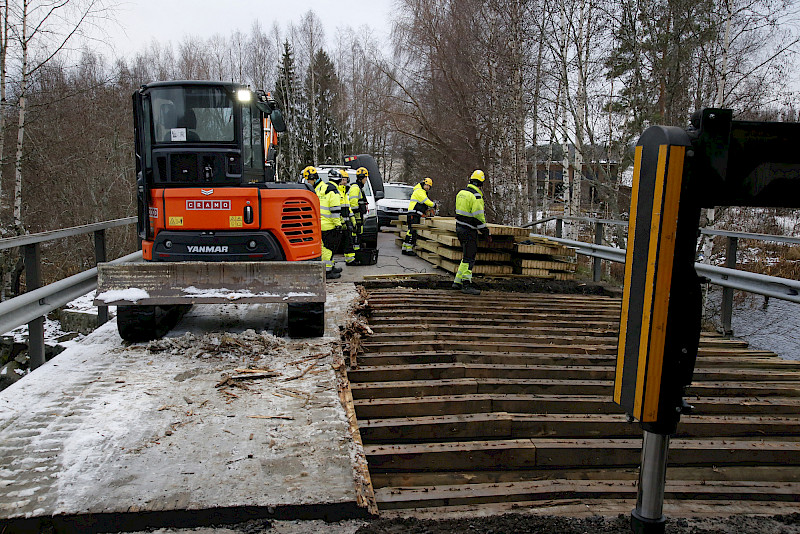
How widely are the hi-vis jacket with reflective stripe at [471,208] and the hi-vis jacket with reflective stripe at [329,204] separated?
9.27 feet

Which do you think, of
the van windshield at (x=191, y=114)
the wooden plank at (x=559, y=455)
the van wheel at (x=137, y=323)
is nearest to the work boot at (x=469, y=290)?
the van windshield at (x=191, y=114)

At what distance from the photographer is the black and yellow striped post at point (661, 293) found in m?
1.76

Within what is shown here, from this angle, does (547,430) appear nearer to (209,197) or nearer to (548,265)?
(209,197)

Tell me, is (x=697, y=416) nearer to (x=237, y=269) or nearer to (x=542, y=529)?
(x=542, y=529)

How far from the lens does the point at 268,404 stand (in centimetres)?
430

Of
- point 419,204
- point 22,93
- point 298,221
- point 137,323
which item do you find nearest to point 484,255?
point 419,204

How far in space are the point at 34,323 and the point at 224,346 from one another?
1.71m

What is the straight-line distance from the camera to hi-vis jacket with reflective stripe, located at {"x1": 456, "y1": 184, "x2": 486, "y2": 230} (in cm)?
918

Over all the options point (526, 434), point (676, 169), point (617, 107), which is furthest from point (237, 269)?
point (617, 107)

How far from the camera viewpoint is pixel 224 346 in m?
5.66

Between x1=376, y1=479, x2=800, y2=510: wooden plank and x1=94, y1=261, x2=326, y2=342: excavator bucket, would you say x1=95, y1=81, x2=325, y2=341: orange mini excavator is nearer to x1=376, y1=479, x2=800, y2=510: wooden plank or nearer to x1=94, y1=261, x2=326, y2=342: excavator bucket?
x1=94, y1=261, x2=326, y2=342: excavator bucket

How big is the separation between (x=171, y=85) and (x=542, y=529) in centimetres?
579

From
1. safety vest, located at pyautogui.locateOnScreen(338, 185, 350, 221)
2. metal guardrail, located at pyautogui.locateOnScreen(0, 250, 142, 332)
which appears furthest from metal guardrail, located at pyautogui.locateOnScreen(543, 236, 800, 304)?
safety vest, located at pyautogui.locateOnScreen(338, 185, 350, 221)

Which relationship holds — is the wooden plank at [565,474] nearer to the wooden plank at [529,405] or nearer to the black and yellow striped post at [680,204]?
the wooden plank at [529,405]
